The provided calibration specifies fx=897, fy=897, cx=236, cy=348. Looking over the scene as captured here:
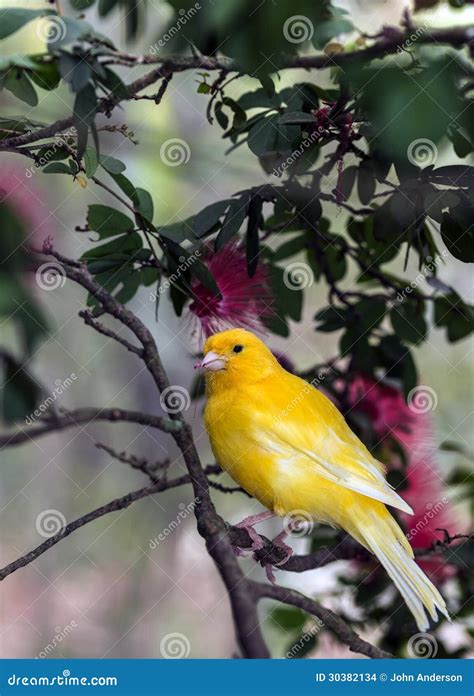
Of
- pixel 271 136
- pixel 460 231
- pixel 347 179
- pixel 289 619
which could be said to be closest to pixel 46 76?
pixel 271 136

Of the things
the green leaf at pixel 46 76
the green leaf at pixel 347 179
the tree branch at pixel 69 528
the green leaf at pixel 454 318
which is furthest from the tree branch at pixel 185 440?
the green leaf at pixel 454 318

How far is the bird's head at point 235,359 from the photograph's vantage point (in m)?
1.10

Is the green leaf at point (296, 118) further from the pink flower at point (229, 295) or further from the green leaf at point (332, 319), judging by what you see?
the green leaf at point (332, 319)

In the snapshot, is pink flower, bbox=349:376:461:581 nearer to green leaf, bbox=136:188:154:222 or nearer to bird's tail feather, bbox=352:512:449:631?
bird's tail feather, bbox=352:512:449:631

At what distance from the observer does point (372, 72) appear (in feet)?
3.07

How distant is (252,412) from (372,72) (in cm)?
42

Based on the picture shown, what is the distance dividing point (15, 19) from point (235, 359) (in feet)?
1.59

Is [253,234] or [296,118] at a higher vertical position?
[296,118]

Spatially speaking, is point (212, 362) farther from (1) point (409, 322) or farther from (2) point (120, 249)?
(1) point (409, 322)

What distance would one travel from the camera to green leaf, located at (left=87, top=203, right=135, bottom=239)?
103cm

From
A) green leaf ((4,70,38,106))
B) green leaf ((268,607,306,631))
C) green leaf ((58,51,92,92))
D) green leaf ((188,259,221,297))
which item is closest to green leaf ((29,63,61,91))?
green leaf ((4,70,38,106))

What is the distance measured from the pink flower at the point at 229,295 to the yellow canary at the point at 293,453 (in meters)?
0.03

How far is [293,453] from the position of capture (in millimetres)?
1078

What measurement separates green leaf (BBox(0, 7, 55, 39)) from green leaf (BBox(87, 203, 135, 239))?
0.88 feet
